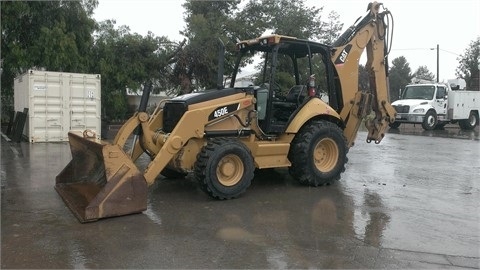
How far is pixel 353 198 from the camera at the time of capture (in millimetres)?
6918

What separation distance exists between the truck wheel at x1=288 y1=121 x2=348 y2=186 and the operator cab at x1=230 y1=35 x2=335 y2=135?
0.39m

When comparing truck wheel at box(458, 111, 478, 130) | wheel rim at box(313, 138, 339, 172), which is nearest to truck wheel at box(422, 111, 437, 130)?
truck wheel at box(458, 111, 478, 130)

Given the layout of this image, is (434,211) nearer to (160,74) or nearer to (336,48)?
(336,48)

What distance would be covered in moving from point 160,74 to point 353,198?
1665cm

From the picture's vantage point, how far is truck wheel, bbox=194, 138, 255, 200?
6.21 m

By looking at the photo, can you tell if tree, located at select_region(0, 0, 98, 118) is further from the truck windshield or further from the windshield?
the truck windshield

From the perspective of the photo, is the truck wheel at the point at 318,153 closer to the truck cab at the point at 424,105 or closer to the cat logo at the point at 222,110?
the cat logo at the point at 222,110

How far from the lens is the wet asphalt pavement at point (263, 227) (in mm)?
4277

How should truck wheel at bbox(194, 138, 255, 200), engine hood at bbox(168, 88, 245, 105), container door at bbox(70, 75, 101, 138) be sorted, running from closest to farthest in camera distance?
truck wheel at bbox(194, 138, 255, 200) → engine hood at bbox(168, 88, 245, 105) → container door at bbox(70, 75, 101, 138)

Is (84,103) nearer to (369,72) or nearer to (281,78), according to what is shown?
(281,78)

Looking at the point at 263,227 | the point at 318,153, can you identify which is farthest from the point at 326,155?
the point at 263,227

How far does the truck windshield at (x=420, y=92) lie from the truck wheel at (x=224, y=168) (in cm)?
1952

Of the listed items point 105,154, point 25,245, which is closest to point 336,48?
point 105,154

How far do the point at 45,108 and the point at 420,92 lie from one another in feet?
60.8
